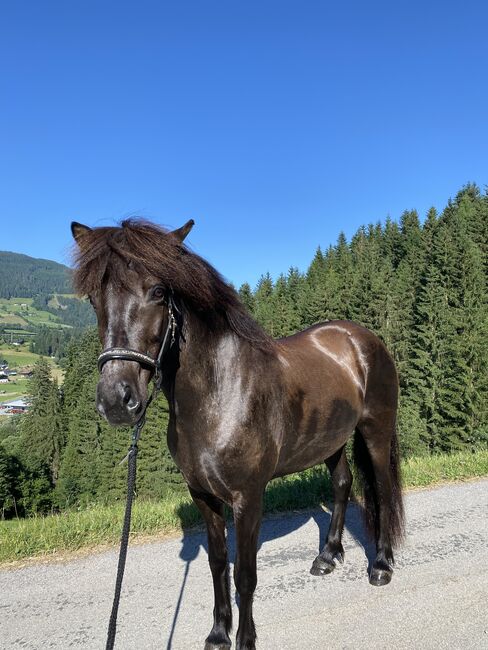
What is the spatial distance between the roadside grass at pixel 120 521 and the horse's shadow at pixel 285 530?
0.42ft

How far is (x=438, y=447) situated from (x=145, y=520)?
103 ft

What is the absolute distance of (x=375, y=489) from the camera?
4832 mm

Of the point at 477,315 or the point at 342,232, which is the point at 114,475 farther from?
the point at 342,232

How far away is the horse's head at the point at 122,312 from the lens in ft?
7.39

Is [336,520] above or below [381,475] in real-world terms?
below

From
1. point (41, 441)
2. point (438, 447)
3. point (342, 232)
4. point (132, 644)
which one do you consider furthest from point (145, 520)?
point (342, 232)

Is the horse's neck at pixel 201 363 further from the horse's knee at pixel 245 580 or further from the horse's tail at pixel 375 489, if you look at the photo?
the horse's tail at pixel 375 489

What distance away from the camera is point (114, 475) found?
119 ft

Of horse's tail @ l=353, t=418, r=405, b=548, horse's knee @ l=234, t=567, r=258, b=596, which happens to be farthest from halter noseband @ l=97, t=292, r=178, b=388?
horse's tail @ l=353, t=418, r=405, b=548

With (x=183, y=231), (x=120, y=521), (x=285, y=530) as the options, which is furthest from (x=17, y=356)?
(x=183, y=231)

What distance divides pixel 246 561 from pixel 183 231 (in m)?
2.29

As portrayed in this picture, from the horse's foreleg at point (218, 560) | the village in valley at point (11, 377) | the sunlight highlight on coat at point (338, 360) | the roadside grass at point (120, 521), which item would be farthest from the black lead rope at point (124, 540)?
the village in valley at point (11, 377)

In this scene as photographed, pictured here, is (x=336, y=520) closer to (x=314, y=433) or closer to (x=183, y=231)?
(x=314, y=433)

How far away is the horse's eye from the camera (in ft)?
8.18
